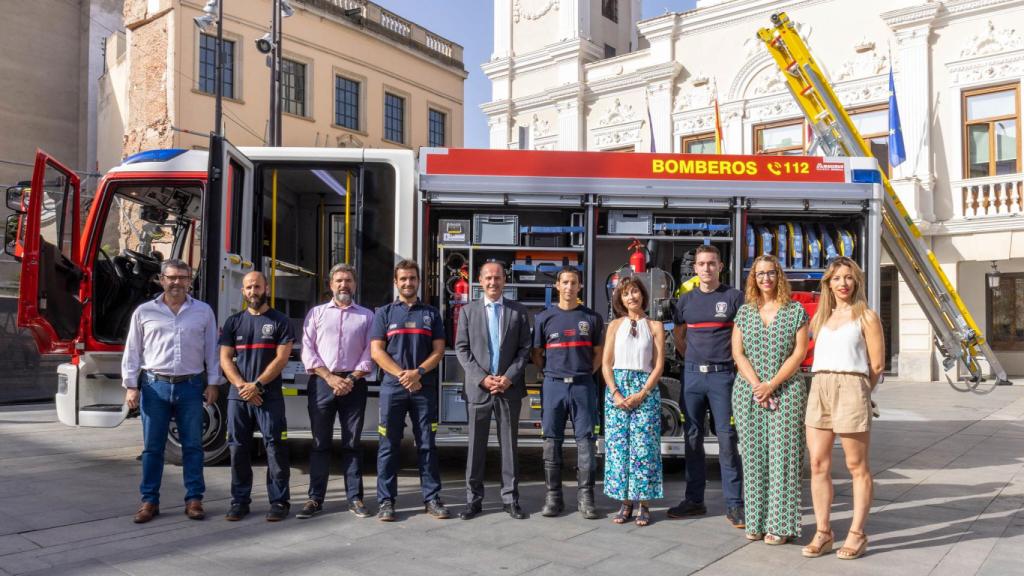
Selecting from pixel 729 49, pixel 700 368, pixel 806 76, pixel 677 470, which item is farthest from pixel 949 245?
pixel 700 368

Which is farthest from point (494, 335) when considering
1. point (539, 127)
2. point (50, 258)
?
point (539, 127)

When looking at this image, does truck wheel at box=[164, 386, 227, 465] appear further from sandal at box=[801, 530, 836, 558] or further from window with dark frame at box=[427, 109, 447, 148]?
window with dark frame at box=[427, 109, 447, 148]

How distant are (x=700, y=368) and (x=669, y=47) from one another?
59.0 feet

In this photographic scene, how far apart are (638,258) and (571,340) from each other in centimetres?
172

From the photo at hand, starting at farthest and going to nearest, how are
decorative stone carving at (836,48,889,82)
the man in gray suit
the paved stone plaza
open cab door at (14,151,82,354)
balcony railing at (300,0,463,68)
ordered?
balcony railing at (300,0,463,68) → decorative stone carving at (836,48,889,82) → open cab door at (14,151,82,354) → the man in gray suit → the paved stone plaza

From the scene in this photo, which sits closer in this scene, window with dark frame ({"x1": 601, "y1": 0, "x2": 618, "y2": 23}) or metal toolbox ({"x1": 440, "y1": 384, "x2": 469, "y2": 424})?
metal toolbox ({"x1": 440, "y1": 384, "x2": 469, "y2": 424})

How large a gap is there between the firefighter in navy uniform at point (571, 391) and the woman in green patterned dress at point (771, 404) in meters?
1.03

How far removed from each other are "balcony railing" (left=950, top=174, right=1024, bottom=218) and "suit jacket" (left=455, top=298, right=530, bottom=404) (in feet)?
51.5

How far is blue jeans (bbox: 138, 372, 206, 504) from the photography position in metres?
5.48

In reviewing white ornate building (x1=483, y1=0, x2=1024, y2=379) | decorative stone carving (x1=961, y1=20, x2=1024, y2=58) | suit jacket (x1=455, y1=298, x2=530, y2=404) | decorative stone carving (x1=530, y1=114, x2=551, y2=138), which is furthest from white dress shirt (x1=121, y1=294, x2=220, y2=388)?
decorative stone carving (x1=530, y1=114, x2=551, y2=138)

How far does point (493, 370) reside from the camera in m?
5.73

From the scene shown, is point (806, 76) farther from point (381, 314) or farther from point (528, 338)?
point (381, 314)

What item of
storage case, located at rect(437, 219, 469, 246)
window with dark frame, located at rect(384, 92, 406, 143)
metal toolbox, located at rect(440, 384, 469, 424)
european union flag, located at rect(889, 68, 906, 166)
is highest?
window with dark frame, located at rect(384, 92, 406, 143)

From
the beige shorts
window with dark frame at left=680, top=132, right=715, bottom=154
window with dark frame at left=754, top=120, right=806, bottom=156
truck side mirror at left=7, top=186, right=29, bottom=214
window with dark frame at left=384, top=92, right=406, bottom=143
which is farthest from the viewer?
window with dark frame at left=384, top=92, right=406, bottom=143
